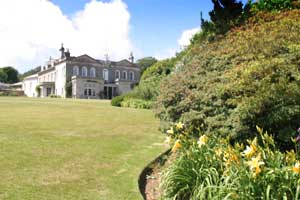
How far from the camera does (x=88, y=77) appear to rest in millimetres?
59656

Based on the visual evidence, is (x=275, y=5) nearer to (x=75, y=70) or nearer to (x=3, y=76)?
(x=75, y=70)

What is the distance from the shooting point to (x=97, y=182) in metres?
5.25

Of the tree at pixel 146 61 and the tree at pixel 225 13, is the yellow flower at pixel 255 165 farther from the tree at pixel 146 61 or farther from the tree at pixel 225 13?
the tree at pixel 146 61

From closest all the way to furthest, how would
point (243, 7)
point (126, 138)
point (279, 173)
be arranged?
point (279, 173) → point (126, 138) → point (243, 7)

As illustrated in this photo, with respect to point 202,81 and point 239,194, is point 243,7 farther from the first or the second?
point 239,194

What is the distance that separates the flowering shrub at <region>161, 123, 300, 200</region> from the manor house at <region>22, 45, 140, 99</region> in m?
54.1

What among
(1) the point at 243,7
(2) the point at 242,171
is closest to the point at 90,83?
(1) the point at 243,7

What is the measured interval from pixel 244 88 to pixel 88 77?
55.4 m

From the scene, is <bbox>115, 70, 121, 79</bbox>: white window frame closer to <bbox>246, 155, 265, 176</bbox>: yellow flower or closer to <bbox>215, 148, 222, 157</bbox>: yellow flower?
<bbox>215, 148, 222, 157</bbox>: yellow flower

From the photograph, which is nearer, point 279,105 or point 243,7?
point 279,105

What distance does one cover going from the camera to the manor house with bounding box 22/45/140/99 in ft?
191

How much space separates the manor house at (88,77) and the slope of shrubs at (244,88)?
51.4 metres

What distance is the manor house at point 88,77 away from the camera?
191ft

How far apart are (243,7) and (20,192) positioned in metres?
9.98
